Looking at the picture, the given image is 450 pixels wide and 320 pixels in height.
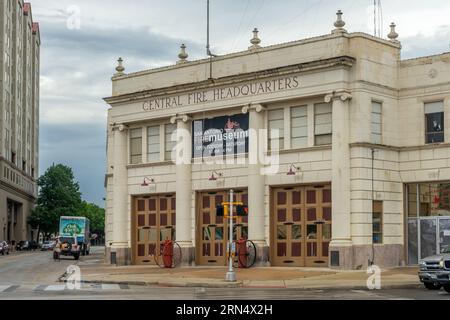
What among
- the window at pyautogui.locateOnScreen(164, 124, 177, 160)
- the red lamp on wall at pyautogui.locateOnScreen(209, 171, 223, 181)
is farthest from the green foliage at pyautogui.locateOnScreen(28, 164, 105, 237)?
the red lamp on wall at pyautogui.locateOnScreen(209, 171, 223, 181)

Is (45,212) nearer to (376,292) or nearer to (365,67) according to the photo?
(365,67)

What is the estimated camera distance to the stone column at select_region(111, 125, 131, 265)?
43.1 metres

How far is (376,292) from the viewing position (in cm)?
2323

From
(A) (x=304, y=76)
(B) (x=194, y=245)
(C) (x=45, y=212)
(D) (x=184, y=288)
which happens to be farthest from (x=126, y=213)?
(C) (x=45, y=212)

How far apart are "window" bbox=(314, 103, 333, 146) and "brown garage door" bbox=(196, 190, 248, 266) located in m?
5.16

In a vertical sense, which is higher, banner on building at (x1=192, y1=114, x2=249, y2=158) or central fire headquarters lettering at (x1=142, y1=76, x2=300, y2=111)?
central fire headquarters lettering at (x1=142, y1=76, x2=300, y2=111)

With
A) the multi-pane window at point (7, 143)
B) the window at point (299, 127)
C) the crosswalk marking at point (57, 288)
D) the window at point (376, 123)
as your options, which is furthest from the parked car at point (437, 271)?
the multi-pane window at point (7, 143)

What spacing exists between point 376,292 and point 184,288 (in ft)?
22.6

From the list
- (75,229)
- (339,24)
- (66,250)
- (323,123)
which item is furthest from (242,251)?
(75,229)

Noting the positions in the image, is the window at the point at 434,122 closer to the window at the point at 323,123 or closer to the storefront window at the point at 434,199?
the storefront window at the point at 434,199

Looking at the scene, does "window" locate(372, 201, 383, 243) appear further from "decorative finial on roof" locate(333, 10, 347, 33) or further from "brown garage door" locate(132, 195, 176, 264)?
"brown garage door" locate(132, 195, 176, 264)

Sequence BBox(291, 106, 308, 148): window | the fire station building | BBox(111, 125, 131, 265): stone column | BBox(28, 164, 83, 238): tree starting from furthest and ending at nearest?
1. BBox(28, 164, 83, 238): tree
2. BBox(111, 125, 131, 265): stone column
3. BBox(291, 106, 308, 148): window
4. the fire station building

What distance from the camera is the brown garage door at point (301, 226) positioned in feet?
116

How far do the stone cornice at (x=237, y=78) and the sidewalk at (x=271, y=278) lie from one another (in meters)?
8.87
